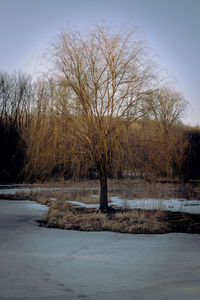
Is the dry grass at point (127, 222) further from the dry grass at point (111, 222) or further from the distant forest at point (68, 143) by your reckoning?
the distant forest at point (68, 143)

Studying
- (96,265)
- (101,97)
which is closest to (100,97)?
(101,97)

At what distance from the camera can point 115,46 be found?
317 inches

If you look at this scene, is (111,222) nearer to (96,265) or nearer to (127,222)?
(127,222)

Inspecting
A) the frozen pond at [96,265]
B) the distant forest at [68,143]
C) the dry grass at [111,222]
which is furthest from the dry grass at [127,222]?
the distant forest at [68,143]

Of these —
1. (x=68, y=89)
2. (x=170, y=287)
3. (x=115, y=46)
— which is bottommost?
(x=170, y=287)

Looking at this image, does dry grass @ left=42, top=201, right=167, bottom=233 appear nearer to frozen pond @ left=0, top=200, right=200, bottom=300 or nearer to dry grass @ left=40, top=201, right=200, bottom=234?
A: dry grass @ left=40, top=201, right=200, bottom=234

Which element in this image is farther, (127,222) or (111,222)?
(127,222)

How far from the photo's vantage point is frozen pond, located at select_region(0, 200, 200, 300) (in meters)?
3.52

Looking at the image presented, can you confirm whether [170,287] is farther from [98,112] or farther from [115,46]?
[115,46]

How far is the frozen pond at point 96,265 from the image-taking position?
352 centimetres

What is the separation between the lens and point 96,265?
4.51 metres

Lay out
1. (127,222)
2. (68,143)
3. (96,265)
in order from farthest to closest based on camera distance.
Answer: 1. (68,143)
2. (127,222)
3. (96,265)

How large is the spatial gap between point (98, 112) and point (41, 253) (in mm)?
3813

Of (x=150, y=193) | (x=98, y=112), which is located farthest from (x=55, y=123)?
(x=150, y=193)
